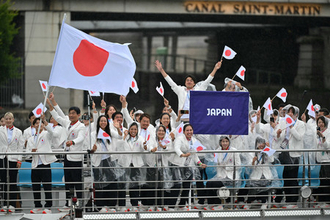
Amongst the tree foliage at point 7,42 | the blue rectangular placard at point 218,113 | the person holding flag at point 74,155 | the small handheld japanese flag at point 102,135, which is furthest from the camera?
the tree foliage at point 7,42

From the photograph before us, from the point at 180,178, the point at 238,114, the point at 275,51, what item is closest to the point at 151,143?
the point at 180,178

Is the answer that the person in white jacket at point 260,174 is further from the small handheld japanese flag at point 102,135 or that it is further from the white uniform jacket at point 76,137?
the white uniform jacket at point 76,137

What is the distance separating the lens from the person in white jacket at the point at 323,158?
10.7 metres

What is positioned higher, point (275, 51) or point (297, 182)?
point (275, 51)

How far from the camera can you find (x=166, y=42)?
24312 mm

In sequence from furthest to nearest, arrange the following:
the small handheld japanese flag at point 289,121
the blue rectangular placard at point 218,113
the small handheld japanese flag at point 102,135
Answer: the small handheld japanese flag at point 289,121
the blue rectangular placard at point 218,113
the small handheld japanese flag at point 102,135

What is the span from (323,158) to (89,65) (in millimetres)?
4594

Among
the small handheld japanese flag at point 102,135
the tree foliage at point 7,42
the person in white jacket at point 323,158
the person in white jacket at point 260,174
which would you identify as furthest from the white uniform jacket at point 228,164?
the tree foliage at point 7,42

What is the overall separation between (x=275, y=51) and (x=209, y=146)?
45.2 feet

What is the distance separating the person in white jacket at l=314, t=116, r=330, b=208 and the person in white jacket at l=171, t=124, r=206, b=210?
2329mm

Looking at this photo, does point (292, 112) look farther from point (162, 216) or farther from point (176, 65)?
point (176, 65)

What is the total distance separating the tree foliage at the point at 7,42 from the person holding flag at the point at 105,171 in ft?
36.5

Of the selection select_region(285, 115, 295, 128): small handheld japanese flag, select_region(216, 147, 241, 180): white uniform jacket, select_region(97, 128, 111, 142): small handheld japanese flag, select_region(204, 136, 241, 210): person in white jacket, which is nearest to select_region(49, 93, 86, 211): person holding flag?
select_region(97, 128, 111, 142): small handheld japanese flag

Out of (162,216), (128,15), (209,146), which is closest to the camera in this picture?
(162,216)
